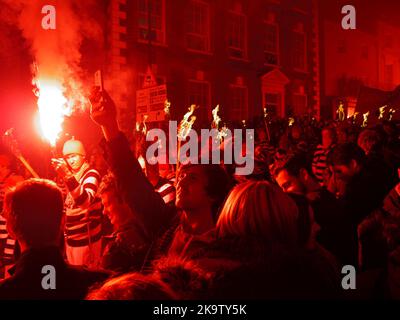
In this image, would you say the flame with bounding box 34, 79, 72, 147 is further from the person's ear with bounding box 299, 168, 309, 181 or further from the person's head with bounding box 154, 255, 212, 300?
the person's head with bounding box 154, 255, 212, 300

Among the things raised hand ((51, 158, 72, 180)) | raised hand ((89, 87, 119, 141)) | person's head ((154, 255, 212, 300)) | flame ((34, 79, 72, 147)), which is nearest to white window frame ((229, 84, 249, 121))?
flame ((34, 79, 72, 147))

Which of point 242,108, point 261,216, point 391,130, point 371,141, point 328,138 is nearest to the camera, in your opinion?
point 261,216

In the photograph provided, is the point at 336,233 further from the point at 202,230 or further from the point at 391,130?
the point at 391,130

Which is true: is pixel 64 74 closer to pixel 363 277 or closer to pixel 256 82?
pixel 363 277

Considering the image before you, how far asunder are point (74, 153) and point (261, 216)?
3.79 m

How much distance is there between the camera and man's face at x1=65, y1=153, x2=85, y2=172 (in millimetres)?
5414

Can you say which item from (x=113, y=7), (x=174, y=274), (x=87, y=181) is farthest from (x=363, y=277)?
(x=113, y=7)

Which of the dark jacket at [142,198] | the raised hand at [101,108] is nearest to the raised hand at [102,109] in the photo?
the raised hand at [101,108]

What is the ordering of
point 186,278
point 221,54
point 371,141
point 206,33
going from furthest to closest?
point 221,54 < point 206,33 < point 371,141 < point 186,278

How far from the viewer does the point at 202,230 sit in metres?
3.00

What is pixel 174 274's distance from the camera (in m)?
1.66

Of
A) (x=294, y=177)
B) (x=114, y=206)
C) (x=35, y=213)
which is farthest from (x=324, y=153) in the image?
(x=35, y=213)

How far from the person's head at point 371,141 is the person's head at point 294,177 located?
70.4 inches
